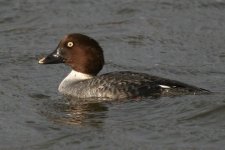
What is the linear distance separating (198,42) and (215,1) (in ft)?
8.73

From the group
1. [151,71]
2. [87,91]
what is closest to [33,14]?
[151,71]

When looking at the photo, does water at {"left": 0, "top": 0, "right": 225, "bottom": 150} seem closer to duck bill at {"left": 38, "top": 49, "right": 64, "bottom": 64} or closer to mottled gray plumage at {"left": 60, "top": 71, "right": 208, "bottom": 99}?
mottled gray plumage at {"left": 60, "top": 71, "right": 208, "bottom": 99}

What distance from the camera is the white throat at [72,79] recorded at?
14.2 m

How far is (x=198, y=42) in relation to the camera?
17.3 meters

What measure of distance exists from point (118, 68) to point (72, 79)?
1808 millimetres

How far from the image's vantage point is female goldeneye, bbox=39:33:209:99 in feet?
43.4

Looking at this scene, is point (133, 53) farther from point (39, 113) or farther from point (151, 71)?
point (39, 113)

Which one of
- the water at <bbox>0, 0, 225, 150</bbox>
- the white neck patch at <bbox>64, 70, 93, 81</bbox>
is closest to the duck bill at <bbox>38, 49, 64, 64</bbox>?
the white neck patch at <bbox>64, 70, 93, 81</bbox>

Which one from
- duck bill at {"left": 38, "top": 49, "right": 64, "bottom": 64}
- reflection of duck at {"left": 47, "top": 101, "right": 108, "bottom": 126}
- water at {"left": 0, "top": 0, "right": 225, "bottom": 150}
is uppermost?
duck bill at {"left": 38, "top": 49, "right": 64, "bottom": 64}

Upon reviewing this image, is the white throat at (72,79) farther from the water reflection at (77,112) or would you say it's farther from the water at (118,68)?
the water reflection at (77,112)

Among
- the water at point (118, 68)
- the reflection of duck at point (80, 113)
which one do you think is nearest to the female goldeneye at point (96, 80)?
the water at point (118, 68)

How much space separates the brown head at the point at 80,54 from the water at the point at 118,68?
556 millimetres

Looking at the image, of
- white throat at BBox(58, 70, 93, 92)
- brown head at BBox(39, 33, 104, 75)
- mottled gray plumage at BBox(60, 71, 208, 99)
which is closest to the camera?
mottled gray plumage at BBox(60, 71, 208, 99)

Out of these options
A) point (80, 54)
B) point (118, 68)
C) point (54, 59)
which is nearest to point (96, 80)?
point (80, 54)
